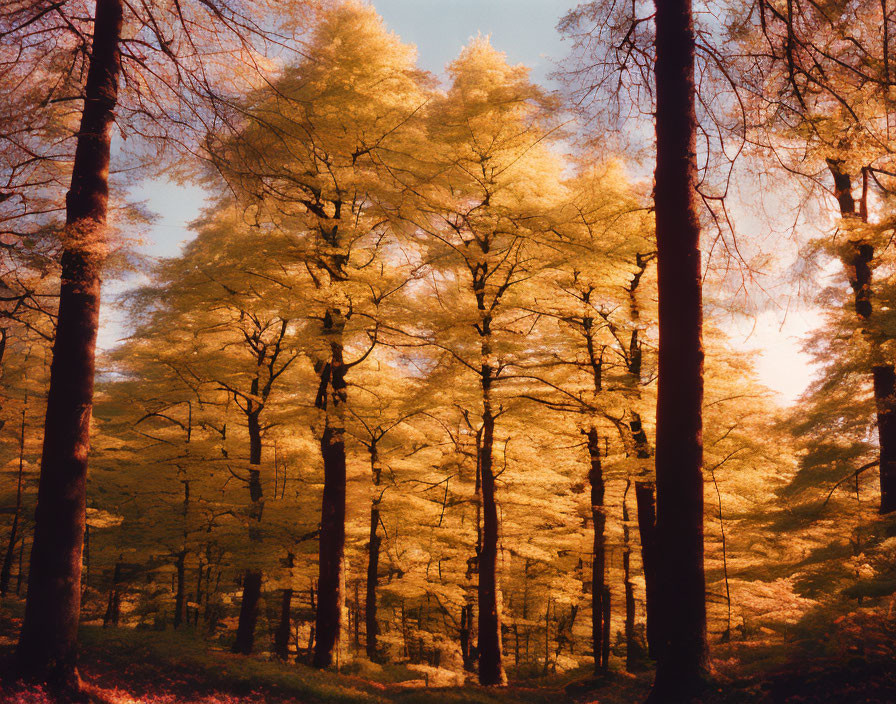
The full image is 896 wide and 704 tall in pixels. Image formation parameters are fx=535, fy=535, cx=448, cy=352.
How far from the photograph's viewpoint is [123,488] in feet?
55.9

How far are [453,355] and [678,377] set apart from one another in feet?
18.7

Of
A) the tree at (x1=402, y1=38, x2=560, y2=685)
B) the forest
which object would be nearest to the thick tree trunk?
the forest

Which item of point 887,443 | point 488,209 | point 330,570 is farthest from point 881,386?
point 330,570

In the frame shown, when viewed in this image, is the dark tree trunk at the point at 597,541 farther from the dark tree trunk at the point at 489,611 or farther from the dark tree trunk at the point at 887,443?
the dark tree trunk at the point at 887,443

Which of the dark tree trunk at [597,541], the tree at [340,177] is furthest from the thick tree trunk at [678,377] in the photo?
the dark tree trunk at [597,541]

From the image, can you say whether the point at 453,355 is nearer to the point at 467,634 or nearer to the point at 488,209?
the point at 488,209

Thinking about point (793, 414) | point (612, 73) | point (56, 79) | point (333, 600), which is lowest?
point (333, 600)

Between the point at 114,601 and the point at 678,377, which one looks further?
the point at 114,601

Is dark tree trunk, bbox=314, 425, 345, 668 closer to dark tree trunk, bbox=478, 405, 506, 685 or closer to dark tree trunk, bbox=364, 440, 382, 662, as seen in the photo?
dark tree trunk, bbox=478, 405, 506, 685

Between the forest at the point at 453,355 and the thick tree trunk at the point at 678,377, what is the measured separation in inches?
1.1

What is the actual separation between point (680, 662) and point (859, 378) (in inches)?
366

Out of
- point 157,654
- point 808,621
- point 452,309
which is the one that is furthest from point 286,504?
point 808,621

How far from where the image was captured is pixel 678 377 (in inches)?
209

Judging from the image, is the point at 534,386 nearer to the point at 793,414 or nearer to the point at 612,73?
the point at 793,414
